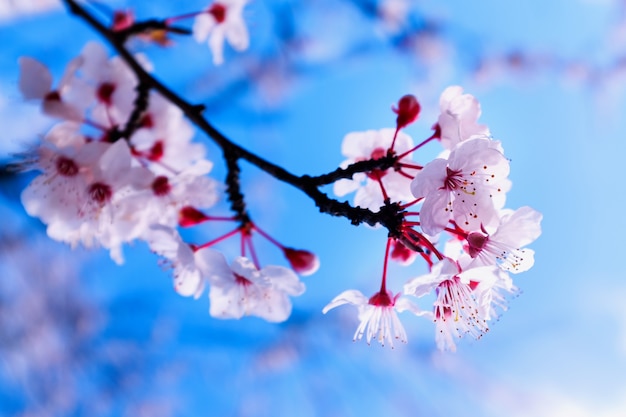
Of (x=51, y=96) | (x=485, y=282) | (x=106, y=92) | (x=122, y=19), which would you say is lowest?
(x=485, y=282)

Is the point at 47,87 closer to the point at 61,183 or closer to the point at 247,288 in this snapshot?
the point at 61,183

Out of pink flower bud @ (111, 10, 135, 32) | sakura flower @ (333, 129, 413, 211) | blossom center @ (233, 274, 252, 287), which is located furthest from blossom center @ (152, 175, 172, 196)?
pink flower bud @ (111, 10, 135, 32)

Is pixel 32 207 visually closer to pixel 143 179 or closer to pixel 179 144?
pixel 143 179

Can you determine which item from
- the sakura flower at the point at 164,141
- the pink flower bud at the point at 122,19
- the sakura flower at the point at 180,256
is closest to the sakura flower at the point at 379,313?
the sakura flower at the point at 180,256

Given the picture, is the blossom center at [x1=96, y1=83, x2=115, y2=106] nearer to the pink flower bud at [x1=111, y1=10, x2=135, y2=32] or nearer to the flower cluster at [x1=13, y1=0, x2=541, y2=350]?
the flower cluster at [x1=13, y1=0, x2=541, y2=350]

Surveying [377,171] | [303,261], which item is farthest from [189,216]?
[377,171]

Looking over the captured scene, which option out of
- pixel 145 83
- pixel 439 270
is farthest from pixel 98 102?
pixel 439 270

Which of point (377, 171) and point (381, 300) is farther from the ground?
point (377, 171)
